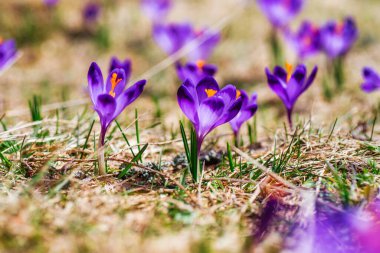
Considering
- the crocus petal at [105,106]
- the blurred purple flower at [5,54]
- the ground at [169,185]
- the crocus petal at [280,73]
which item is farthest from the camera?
the blurred purple flower at [5,54]

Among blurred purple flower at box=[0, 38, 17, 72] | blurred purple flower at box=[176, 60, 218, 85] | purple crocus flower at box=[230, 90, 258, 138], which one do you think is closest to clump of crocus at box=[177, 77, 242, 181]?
purple crocus flower at box=[230, 90, 258, 138]

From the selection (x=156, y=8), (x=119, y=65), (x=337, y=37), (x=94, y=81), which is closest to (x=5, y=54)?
(x=119, y=65)

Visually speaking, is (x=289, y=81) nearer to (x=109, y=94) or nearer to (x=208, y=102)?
(x=208, y=102)

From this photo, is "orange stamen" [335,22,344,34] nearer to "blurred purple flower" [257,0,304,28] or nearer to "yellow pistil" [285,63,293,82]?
"blurred purple flower" [257,0,304,28]

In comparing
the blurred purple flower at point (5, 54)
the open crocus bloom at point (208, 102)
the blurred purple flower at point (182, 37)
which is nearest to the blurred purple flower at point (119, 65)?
the open crocus bloom at point (208, 102)

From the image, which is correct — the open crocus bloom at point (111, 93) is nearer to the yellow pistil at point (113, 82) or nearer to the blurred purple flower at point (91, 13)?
the yellow pistil at point (113, 82)

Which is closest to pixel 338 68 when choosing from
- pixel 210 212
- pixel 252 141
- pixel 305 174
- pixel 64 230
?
pixel 252 141
